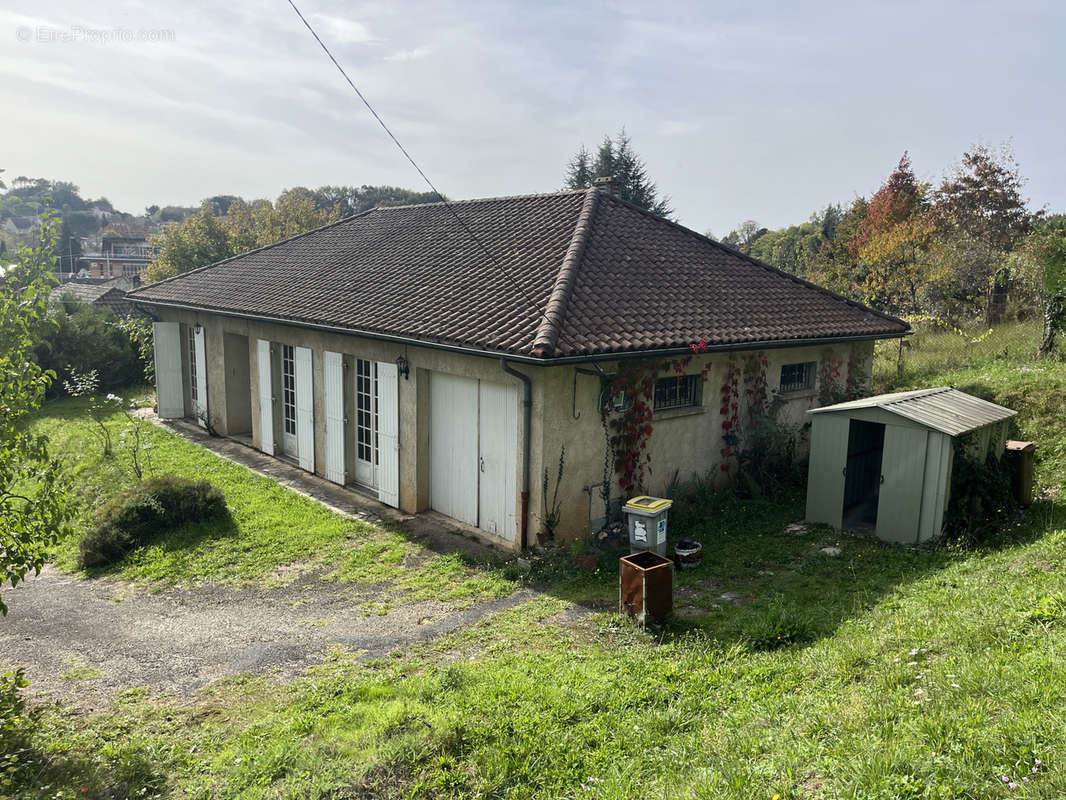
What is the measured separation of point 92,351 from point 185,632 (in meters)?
20.1

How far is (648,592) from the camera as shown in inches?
263

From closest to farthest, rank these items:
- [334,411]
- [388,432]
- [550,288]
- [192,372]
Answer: [550,288] → [388,432] → [334,411] → [192,372]

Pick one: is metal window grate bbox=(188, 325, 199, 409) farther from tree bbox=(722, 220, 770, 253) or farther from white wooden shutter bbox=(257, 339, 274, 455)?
tree bbox=(722, 220, 770, 253)

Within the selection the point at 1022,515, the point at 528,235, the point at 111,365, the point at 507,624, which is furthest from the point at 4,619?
the point at 111,365

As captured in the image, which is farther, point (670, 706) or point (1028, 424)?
point (1028, 424)

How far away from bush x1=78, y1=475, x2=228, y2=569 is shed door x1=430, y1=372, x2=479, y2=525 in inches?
141

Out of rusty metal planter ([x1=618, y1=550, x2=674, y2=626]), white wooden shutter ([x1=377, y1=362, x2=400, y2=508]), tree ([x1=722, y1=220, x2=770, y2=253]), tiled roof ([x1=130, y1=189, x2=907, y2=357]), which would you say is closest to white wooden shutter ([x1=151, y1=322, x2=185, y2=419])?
tiled roof ([x1=130, y1=189, x2=907, y2=357])

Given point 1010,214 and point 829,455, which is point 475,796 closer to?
point 829,455

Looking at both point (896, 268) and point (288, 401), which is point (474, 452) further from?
point (896, 268)

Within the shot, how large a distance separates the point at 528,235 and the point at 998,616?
31.0 ft

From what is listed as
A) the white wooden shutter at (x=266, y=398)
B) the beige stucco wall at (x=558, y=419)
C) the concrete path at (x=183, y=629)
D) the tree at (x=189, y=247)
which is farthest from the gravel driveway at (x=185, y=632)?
the tree at (x=189, y=247)

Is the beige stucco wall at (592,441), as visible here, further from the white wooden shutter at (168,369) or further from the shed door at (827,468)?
the white wooden shutter at (168,369)

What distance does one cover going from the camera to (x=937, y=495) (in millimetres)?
8906

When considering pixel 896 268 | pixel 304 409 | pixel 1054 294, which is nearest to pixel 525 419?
pixel 304 409
